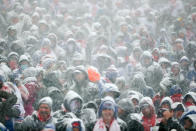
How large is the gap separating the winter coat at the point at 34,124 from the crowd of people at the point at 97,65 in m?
0.01

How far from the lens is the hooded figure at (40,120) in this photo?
432cm

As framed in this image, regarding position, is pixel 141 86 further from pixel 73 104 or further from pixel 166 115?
pixel 73 104

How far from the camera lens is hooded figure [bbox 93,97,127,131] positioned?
4.59 metres

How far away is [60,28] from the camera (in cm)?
955

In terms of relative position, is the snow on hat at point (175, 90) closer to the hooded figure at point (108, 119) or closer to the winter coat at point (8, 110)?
the hooded figure at point (108, 119)

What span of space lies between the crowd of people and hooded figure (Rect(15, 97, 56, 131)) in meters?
0.01

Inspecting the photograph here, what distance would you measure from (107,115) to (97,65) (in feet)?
10.5

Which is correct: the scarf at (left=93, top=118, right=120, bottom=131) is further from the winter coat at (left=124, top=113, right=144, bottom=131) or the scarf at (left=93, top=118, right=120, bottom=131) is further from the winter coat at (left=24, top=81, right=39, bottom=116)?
the winter coat at (left=24, top=81, right=39, bottom=116)

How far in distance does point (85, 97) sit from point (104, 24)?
4.91 meters

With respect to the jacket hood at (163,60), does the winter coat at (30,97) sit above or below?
below

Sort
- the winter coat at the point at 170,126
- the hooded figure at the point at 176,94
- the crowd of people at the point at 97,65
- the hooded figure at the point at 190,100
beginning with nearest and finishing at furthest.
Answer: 1. the winter coat at the point at 170,126
2. the crowd of people at the point at 97,65
3. the hooded figure at the point at 190,100
4. the hooded figure at the point at 176,94

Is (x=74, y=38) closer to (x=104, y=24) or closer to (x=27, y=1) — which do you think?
(x=104, y=24)

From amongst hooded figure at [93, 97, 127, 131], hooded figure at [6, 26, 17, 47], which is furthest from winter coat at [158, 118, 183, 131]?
hooded figure at [6, 26, 17, 47]

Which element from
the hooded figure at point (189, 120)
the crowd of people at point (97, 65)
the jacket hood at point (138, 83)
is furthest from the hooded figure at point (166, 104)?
the jacket hood at point (138, 83)
